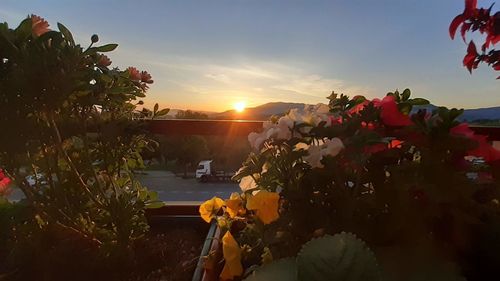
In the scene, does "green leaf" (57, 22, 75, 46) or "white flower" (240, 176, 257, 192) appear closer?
"white flower" (240, 176, 257, 192)

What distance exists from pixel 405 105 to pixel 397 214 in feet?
0.79

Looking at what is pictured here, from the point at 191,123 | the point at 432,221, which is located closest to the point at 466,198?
the point at 432,221

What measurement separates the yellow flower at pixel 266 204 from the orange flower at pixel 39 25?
981mm

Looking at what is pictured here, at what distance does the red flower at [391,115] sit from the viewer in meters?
0.87

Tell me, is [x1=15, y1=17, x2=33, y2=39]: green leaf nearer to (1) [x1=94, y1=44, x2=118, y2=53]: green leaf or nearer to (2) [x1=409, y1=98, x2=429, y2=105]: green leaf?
(1) [x1=94, y1=44, x2=118, y2=53]: green leaf

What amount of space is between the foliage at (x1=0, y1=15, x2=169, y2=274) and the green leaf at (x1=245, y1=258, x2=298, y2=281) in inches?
36.7

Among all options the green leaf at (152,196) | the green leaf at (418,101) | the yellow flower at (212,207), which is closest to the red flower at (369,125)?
the green leaf at (418,101)

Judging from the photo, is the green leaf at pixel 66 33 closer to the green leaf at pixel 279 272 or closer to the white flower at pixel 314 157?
the white flower at pixel 314 157

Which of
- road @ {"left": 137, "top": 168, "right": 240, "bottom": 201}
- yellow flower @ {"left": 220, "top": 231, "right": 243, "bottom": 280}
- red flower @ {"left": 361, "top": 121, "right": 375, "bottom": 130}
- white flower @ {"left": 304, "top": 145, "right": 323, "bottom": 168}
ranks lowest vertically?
road @ {"left": 137, "top": 168, "right": 240, "bottom": 201}

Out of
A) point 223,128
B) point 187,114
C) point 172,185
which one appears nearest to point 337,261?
point 223,128

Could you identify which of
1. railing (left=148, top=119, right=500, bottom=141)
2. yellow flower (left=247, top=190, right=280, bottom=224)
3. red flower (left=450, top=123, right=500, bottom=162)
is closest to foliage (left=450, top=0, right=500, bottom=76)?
railing (left=148, top=119, right=500, bottom=141)

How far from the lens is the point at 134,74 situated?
1741mm

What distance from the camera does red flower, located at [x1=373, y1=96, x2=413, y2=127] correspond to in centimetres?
87

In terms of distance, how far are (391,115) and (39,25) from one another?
3.79 feet
